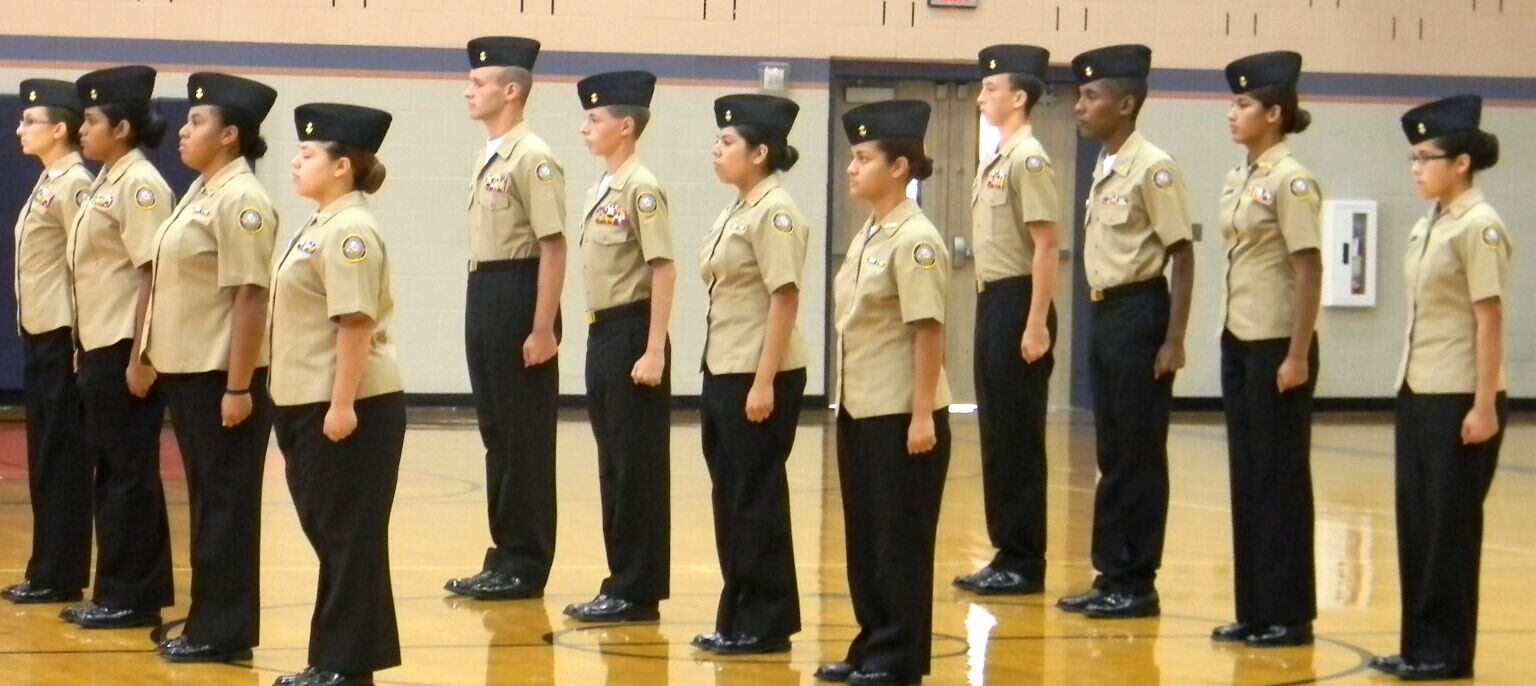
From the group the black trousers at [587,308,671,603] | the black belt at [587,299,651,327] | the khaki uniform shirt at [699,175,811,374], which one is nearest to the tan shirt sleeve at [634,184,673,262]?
the black belt at [587,299,651,327]

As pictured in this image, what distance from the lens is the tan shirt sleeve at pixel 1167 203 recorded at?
22.6ft

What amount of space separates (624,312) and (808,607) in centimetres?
115

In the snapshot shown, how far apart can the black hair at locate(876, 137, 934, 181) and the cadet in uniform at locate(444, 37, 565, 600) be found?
1.65 metres

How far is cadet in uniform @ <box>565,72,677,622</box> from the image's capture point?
663 cm

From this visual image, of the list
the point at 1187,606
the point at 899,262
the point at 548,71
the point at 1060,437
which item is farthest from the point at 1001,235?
the point at 548,71

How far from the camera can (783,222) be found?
6066 millimetres

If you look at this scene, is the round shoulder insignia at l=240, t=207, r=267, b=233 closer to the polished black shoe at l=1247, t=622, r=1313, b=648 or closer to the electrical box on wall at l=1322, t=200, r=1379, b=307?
the polished black shoe at l=1247, t=622, r=1313, b=648

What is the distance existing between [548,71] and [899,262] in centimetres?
857

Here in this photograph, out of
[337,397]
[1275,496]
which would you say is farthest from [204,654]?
[1275,496]

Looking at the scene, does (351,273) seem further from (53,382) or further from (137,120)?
(53,382)

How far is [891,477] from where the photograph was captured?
216 inches

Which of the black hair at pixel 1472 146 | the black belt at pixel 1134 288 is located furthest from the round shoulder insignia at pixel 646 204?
the black hair at pixel 1472 146

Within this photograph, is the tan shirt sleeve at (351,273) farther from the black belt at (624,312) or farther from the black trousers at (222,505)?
the black belt at (624,312)

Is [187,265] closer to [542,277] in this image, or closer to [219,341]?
[219,341]
